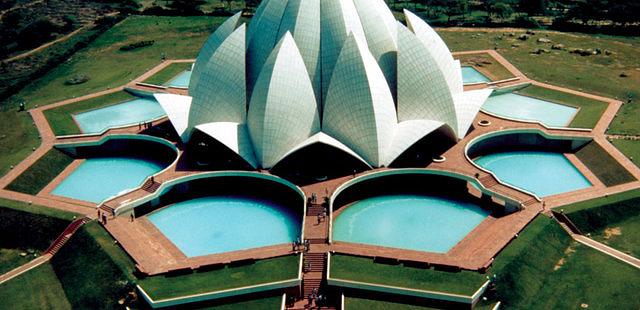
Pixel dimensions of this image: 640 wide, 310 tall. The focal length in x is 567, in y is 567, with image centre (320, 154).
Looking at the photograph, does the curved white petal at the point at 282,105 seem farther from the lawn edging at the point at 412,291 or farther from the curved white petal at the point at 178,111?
the lawn edging at the point at 412,291

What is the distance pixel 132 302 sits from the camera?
3130 cm

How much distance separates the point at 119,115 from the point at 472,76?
3910cm

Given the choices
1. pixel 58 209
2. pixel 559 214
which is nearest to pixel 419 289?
pixel 559 214

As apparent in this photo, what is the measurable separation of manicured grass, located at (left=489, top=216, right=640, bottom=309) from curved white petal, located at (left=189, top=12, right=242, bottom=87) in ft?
97.1

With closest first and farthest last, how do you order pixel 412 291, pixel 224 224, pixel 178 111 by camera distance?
pixel 412 291 < pixel 224 224 < pixel 178 111

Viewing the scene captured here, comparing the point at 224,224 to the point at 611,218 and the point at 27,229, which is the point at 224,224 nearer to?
the point at 27,229

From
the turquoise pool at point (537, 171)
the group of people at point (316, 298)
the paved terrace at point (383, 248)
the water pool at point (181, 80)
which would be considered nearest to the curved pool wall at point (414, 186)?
the paved terrace at point (383, 248)

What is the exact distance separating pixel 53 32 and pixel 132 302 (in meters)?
71.1

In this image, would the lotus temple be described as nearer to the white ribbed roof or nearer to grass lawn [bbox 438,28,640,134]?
the white ribbed roof

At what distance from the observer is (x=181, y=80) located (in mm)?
66875

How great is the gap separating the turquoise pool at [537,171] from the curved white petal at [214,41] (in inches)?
935

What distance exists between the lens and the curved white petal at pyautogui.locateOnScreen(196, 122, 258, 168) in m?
42.7

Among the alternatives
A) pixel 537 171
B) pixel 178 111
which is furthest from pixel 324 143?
pixel 537 171

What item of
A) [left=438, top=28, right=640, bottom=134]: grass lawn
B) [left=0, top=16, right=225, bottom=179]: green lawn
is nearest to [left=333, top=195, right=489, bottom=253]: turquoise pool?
[left=438, top=28, right=640, bottom=134]: grass lawn
